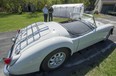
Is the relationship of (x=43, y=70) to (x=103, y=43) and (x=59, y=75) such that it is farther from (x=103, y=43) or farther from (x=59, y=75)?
(x=103, y=43)

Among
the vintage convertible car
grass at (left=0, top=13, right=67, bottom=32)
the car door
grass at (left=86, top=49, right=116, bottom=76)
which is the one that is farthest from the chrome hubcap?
grass at (left=0, top=13, right=67, bottom=32)

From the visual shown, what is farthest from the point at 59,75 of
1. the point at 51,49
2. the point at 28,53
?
the point at 28,53

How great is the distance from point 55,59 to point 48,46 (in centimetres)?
52

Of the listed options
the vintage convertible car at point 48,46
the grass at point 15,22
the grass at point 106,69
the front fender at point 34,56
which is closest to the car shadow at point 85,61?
the grass at point 106,69

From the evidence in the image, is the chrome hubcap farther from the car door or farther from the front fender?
the car door

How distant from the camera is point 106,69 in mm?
3584

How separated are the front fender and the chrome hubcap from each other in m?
0.28

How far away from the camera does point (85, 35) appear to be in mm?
3930

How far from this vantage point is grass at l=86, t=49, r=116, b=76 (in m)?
3.40

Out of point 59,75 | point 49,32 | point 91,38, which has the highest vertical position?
point 49,32

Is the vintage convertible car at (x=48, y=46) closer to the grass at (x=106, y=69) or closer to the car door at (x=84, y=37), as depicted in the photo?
the car door at (x=84, y=37)

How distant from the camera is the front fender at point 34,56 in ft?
9.21

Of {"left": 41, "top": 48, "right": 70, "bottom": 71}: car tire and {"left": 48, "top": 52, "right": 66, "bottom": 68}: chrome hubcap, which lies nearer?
{"left": 41, "top": 48, "right": 70, "bottom": 71}: car tire

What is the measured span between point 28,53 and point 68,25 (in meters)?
1.77
